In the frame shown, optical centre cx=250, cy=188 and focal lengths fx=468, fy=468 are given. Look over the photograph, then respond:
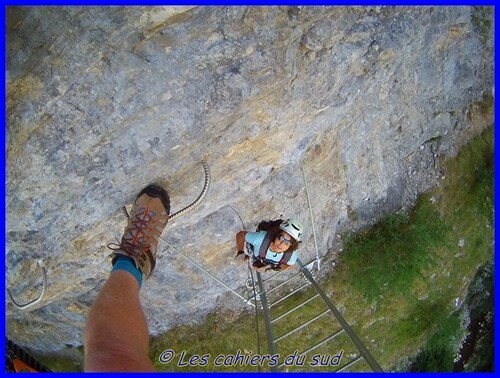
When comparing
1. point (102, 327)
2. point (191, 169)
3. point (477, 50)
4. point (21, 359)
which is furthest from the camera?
point (21, 359)

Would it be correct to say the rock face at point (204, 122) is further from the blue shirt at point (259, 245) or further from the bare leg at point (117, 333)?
the bare leg at point (117, 333)

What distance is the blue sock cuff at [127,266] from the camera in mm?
3678

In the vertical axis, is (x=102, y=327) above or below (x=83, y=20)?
below

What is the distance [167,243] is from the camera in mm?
4949

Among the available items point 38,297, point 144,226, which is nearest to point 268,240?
point 144,226

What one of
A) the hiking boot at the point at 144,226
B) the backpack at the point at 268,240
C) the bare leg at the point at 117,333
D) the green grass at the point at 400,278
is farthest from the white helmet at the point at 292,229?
the green grass at the point at 400,278

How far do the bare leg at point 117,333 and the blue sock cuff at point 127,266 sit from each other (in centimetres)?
23

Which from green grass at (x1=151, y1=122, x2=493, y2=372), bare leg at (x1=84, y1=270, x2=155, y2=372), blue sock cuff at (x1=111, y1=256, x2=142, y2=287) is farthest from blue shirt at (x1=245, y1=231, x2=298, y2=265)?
green grass at (x1=151, y1=122, x2=493, y2=372)

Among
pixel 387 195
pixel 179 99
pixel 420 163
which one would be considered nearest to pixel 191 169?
pixel 179 99

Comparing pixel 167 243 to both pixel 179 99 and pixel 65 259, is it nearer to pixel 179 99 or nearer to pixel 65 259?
pixel 65 259

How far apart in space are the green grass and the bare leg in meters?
3.25

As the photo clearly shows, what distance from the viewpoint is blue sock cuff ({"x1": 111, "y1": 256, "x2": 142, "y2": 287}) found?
3.68 metres

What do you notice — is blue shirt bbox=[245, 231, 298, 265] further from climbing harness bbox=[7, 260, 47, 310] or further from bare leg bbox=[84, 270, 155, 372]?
climbing harness bbox=[7, 260, 47, 310]

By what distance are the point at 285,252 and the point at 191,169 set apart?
3.95 feet
